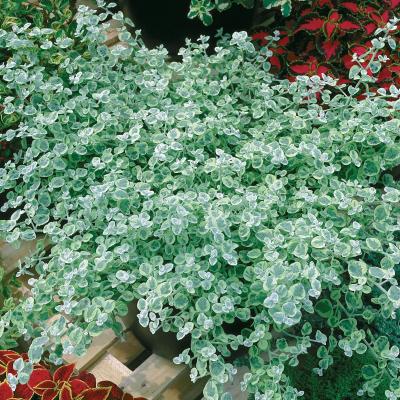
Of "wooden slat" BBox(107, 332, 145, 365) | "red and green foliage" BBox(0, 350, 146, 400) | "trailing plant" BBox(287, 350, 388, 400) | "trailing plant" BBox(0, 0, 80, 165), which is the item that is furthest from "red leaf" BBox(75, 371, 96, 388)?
"trailing plant" BBox(0, 0, 80, 165)

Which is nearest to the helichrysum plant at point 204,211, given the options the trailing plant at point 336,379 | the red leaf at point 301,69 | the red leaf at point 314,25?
the trailing plant at point 336,379

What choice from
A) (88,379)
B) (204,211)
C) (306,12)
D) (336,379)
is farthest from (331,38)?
(88,379)

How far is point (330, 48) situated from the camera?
1.73m

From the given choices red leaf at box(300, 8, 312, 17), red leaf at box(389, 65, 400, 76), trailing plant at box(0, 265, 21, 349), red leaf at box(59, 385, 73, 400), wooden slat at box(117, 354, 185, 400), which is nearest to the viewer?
red leaf at box(59, 385, 73, 400)

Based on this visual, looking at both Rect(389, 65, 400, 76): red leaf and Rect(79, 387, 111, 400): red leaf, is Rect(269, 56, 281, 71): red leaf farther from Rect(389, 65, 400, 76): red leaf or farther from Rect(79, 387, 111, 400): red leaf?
Rect(79, 387, 111, 400): red leaf

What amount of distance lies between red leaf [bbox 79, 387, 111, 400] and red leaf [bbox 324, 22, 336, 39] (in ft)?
4.08

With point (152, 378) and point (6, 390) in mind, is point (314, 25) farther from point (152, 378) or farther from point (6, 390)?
point (6, 390)

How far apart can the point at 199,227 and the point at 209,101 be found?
17.1 inches

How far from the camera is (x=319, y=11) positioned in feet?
6.09

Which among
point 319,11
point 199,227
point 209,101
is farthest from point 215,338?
point 319,11

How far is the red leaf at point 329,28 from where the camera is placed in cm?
171

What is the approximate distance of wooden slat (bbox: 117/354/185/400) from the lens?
1381mm

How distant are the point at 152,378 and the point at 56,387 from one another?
31 centimetres

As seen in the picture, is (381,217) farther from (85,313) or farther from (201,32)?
(201,32)
